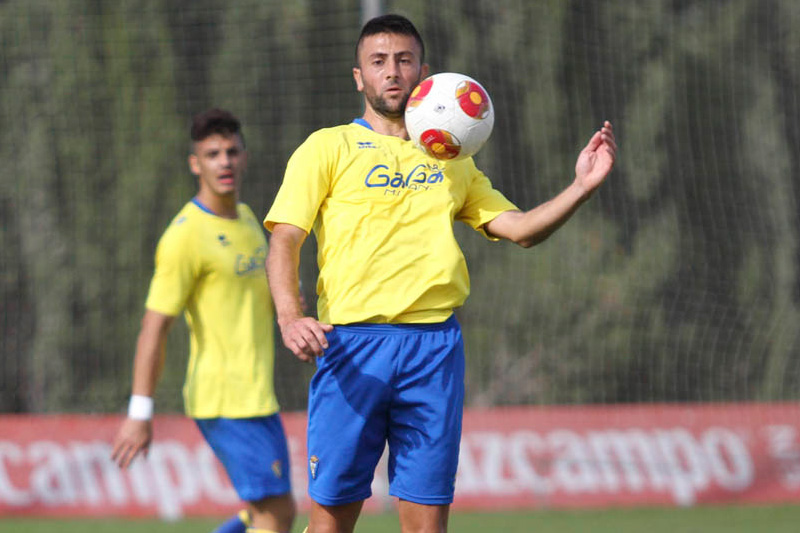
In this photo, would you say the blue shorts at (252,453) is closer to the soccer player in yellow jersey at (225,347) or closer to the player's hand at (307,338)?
the soccer player in yellow jersey at (225,347)

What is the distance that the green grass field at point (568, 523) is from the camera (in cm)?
838

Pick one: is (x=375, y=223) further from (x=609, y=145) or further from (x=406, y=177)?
(x=609, y=145)

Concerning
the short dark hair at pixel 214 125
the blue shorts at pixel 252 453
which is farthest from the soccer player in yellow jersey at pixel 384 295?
the short dark hair at pixel 214 125

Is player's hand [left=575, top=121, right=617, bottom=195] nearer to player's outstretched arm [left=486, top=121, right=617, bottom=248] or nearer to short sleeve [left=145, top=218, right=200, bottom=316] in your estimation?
player's outstretched arm [left=486, top=121, right=617, bottom=248]

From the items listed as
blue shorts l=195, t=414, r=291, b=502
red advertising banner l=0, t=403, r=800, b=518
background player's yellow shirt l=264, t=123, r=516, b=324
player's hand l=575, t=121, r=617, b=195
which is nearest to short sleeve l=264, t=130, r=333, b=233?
background player's yellow shirt l=264, t=123, r=516, b=324

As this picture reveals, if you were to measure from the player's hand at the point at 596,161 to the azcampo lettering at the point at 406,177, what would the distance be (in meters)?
0.50

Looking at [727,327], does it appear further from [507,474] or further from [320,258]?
[320,258]

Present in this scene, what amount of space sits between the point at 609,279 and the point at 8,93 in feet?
22.3

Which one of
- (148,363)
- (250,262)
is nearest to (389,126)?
(250,262)

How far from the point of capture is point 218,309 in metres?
5.67

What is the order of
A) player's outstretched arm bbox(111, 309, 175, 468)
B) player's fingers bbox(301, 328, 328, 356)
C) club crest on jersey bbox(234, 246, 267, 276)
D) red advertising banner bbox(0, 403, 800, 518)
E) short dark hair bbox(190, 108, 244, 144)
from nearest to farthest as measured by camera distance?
player's fingers bbox(301, 328, 328, 356)
player's outstretched arm bbox(111, 309, 175, 468)
club crest on jersey bbox(234, 246, 267, 276)
short dark hair bbox(190, 108, 244, 144)
red advertising banner bbox(0, 403, 800, 518)

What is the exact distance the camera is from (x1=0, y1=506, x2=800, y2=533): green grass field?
8375 millimetres

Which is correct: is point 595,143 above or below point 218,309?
above

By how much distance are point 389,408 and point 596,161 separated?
1096 mm
